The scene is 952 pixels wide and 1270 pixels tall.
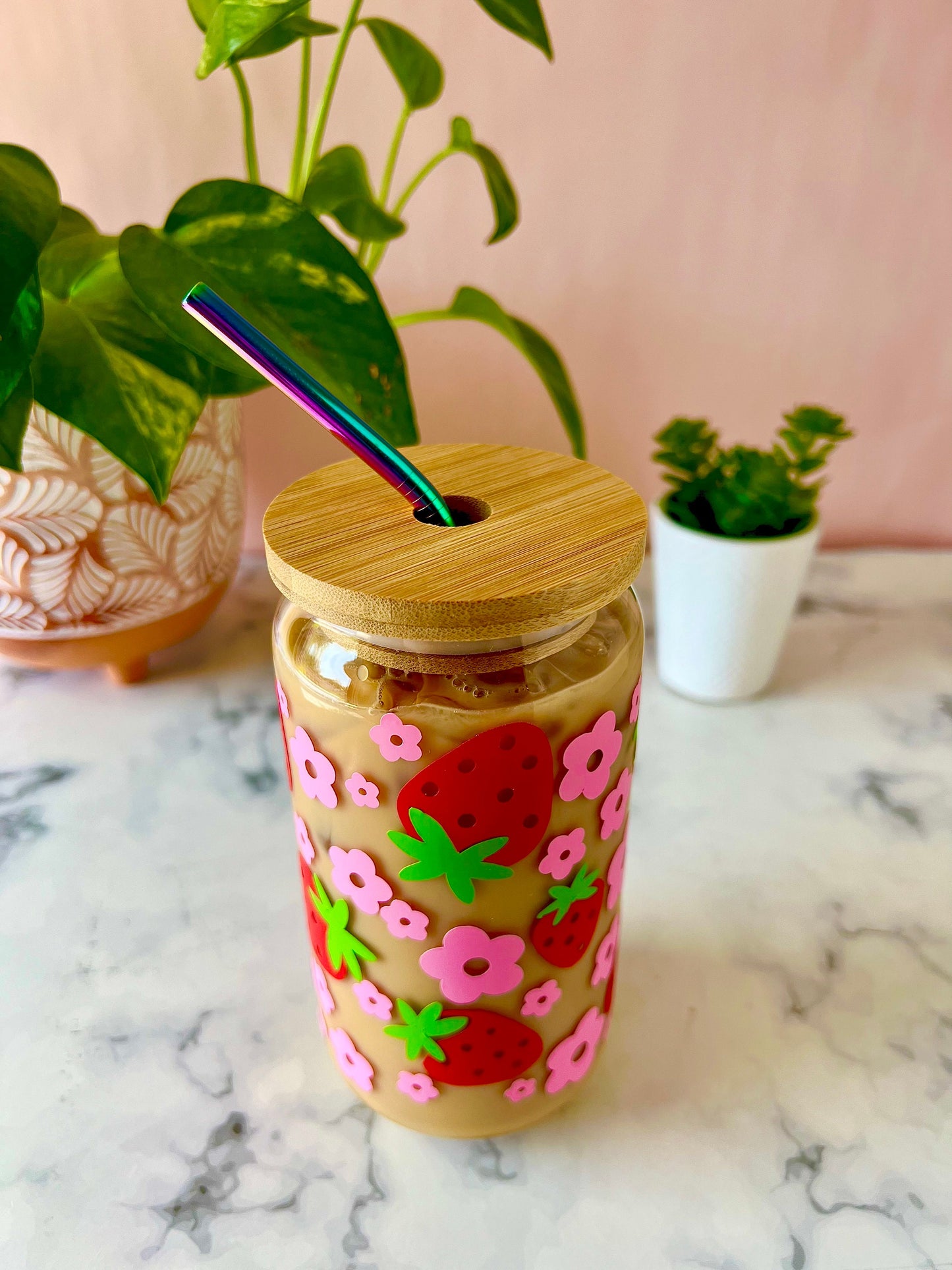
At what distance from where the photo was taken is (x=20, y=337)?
411 mm

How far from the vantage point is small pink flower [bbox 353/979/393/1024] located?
382 mm

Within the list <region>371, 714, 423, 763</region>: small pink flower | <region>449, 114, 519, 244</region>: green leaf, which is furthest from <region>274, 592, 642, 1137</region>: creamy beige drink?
<region>449, 114, 519, 244</region>: green leaf

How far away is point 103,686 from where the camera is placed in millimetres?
724

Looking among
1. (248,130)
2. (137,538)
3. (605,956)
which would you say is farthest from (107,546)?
(605,956)

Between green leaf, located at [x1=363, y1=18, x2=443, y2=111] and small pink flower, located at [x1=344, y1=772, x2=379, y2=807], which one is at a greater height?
green leaf, located at [x1=363, y1=18, x2=443, y2=111]

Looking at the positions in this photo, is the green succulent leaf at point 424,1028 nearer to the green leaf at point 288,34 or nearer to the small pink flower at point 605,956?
the small pink flower at point 605,956

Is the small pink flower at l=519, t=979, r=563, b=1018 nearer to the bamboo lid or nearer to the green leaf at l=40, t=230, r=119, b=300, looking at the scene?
the bamboo lid

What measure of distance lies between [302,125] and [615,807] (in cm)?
54

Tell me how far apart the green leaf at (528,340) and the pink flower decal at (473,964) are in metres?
0.39

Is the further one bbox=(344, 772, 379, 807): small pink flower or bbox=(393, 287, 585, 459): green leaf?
bbox=(393, 287, 585, 459): green leaf

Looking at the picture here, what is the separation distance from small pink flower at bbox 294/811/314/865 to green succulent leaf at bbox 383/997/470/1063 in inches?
2.6

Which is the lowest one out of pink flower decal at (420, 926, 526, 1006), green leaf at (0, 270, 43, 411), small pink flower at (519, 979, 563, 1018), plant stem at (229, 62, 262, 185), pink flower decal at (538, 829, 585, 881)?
small pink flower at (519, 979, 563, 1018)

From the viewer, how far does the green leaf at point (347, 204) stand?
0.60 meters

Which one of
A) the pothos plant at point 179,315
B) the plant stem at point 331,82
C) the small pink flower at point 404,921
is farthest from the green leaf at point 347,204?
the small pink flower at point 404,921
